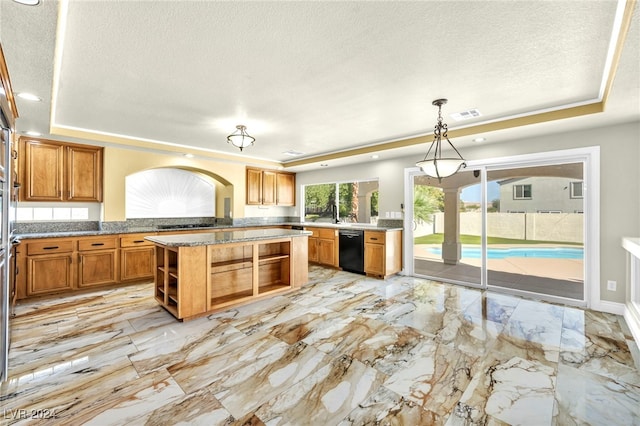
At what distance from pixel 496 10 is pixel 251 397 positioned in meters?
2.86

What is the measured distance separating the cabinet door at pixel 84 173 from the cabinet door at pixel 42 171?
102 mm

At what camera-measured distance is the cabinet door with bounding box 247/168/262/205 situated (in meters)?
6.60

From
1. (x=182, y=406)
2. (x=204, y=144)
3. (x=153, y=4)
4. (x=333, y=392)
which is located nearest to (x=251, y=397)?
(x=182, y=406)

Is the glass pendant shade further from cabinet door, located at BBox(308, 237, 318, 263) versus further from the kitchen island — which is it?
cabinet door, located at BBox(308, 237, 318, 263)

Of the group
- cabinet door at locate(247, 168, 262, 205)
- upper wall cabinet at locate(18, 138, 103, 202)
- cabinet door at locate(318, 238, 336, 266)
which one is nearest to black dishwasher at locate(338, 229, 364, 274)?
cabinet door at locate(318, 238, 336, 266)

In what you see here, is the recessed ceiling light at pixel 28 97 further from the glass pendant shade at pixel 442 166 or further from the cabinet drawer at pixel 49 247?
the glass pendant shade at pixel 442 166

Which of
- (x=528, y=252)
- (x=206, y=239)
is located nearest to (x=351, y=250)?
(x=206, y=239)

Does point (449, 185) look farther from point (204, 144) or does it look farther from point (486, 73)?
point (204, 144)

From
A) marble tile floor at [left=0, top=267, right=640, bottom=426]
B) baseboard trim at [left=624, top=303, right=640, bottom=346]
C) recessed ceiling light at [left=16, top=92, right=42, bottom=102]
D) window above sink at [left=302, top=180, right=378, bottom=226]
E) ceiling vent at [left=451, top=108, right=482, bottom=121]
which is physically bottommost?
marble tile floor at [left=0, top=267, right=640, bottom=426]

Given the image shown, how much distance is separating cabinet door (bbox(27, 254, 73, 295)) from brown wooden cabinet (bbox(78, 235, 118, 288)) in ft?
0.43

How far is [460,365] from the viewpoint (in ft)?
7.41

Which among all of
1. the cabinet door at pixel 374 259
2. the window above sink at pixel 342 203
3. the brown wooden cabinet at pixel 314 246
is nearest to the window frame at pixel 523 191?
the cabinet door at pixel 374 259

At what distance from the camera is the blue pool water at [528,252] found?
13.1 feet

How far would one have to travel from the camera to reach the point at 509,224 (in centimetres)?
456
